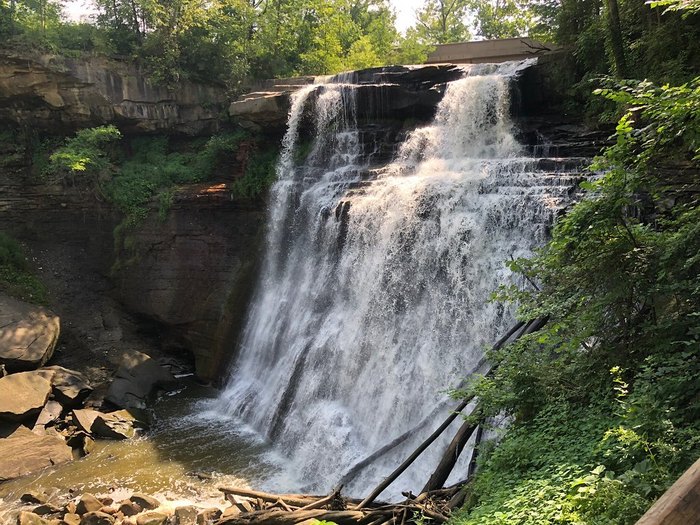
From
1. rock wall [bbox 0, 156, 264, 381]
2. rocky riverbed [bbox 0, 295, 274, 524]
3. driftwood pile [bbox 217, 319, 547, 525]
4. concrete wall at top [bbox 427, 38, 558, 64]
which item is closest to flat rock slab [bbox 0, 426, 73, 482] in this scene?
rocky riverbed [bbox 0, 295, 274, 524]

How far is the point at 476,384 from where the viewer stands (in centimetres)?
559

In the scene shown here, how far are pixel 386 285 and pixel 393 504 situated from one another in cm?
602

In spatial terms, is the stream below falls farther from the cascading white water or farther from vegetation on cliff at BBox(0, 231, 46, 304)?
vegetation on cliff at BBox(0, 231, 46, 304)

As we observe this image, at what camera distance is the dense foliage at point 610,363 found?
11.7 feet

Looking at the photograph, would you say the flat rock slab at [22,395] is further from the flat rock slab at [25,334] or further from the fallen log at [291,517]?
the fallen log at [291,517]

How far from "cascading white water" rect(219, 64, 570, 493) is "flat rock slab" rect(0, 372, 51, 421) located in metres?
4.29

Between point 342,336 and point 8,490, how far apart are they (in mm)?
7075

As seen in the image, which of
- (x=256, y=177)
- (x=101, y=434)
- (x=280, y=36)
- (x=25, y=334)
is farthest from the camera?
(x=280, y=36)

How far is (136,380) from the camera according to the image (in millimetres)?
13938

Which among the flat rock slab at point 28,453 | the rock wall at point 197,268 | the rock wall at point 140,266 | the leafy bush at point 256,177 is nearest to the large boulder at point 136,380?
the rock wall at point 140,266

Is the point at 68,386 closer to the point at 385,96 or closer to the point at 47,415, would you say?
the point at 47,415

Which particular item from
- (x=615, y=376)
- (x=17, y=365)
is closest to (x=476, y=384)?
(x=615, y=376)

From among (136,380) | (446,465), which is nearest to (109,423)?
(136,380)

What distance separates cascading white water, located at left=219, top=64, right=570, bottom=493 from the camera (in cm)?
930
